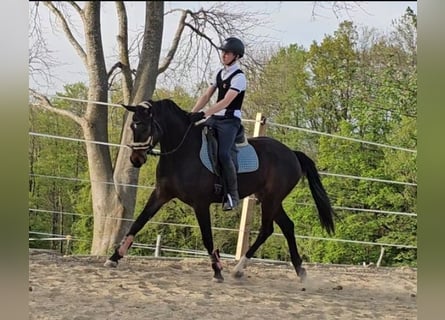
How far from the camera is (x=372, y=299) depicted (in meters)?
3.94

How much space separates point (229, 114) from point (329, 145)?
2.05 meters

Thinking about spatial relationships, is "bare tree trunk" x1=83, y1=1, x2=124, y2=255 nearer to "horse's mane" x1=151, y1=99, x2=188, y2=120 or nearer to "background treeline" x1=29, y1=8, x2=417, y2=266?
"background treeline" x1=29, y1=8, x2=417, y2=266

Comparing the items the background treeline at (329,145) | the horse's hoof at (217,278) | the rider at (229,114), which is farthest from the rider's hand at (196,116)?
the background treeline at (329,145)

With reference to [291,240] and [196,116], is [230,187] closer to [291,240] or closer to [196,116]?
[196,116]

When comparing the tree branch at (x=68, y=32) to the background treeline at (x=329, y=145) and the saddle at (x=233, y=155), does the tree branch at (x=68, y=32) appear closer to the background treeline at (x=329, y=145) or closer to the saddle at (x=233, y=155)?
the background treeline at (x=329, y=145)

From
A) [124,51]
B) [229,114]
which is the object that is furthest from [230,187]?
[124,51]

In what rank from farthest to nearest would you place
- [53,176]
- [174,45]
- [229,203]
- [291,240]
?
1. [174,45]
2. [53,176]
3. [291,240]
4. [229,203]

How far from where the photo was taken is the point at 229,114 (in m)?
3.86

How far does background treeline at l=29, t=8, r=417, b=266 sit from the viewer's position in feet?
18.0

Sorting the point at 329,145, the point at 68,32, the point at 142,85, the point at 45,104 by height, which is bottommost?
the point at 329,145

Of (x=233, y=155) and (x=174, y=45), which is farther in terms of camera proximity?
(x=174, y=45)

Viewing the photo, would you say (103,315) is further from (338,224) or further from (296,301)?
(338,224)

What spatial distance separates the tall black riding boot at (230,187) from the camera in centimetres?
379
